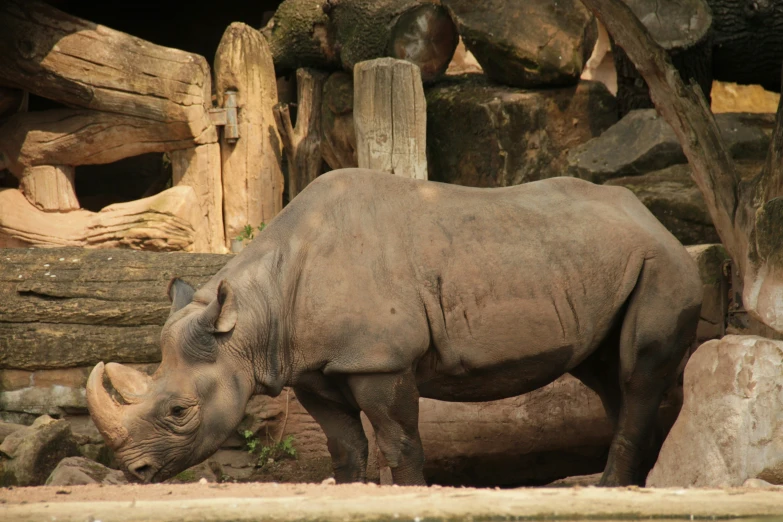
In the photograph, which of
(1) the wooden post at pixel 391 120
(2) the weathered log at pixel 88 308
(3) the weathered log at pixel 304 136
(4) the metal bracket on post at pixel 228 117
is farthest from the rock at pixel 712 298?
(4) the metal bracket on post at pixel 228 117

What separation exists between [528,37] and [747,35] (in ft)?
6.23

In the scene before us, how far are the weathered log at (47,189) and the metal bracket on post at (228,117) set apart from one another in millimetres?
Result: 1548

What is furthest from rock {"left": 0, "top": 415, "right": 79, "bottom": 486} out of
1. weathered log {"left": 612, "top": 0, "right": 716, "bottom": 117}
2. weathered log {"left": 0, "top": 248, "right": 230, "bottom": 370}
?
weathered log {"left": 612, "top": 0, "right": 716, "bottom": 117}

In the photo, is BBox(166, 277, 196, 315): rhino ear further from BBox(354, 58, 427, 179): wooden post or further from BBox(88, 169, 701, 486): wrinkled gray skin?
BBox(354, 58, 427, 179): wooden post

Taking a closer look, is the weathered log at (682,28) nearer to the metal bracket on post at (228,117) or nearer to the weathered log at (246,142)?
the weathered log at (246,142)

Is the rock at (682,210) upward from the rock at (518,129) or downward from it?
downward

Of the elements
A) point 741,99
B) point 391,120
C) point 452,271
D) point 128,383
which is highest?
point 741,99

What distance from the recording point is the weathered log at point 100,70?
1031cm

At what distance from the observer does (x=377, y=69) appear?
28.8 feet

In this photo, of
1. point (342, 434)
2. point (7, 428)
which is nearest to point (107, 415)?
point (342, 434)

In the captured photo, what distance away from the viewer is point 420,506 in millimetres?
4266

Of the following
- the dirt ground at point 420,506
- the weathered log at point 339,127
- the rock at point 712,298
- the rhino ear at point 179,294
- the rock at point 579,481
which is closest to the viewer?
the dirt ground at point 420,506

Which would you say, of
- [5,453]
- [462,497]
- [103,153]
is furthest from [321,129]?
[462,497]

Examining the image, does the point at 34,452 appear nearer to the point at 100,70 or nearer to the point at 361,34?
the point at 100,70
